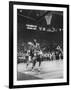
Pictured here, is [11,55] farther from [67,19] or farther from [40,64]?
[67,19]

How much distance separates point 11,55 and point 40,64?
0.25 m

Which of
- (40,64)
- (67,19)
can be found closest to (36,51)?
(40,64)

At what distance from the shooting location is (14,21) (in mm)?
1766

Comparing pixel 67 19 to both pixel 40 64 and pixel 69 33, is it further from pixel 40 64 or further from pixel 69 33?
pixel 40 64

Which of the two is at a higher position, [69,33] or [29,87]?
[69,33]

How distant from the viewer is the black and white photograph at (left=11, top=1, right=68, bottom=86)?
179cm

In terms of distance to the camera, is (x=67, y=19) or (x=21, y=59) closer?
(x=21, y=59)

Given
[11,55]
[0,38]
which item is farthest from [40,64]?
[0,38]

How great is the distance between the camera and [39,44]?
185cm

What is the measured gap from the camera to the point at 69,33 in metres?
1.93

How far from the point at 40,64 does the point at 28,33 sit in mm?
259

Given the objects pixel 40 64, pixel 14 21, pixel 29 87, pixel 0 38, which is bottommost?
pixel 29 87

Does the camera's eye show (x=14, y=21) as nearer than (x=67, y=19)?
Yes

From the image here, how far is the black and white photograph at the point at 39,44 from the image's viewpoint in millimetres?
1786
